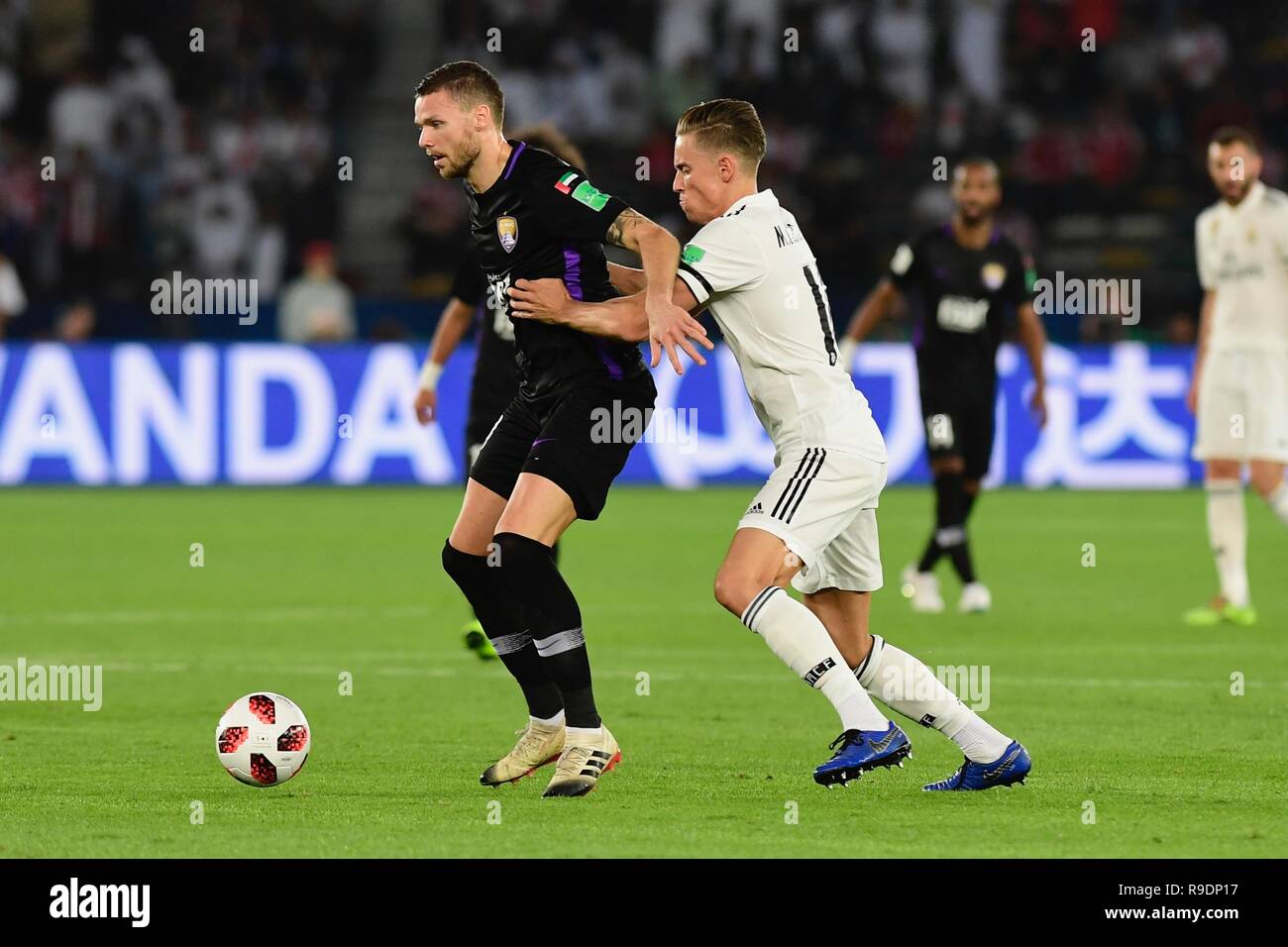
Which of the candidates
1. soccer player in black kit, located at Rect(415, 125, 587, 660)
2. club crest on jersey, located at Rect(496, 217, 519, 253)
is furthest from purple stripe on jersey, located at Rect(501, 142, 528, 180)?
soccer player in black kit, located at Rect(415, 125, 587, 660)

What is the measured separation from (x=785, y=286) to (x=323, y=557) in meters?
8.44

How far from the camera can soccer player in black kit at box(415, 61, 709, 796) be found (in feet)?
21.4

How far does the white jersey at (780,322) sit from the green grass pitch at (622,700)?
3.62 ft

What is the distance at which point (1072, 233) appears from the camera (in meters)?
23.4

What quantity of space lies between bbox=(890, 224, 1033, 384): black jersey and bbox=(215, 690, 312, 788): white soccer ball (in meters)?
6.40

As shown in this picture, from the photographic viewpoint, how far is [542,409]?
6812 mm

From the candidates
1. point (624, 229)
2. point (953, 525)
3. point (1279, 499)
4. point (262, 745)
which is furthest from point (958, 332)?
point (262, 745)

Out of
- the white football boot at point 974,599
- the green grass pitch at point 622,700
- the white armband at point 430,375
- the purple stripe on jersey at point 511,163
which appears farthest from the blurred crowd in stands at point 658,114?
the purple stripe on jersey at point 511,163

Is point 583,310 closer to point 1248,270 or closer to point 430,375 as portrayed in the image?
point 430,375

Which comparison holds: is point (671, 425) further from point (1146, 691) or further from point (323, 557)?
point (1146, 691)

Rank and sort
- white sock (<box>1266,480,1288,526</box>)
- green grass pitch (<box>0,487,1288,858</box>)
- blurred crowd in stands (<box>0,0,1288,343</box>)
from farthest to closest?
blurred crowd in stands (<box>0,0,1288,343</box>) → white sock (<box>1266,480,1288,526</box>) → green grass pitch (<box>0,487,1288,858</box>)

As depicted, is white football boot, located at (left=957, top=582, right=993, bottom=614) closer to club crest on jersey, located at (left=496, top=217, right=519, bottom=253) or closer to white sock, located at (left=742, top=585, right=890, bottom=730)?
white sock, located at (left=742, top=585, right=890, bottom=730)

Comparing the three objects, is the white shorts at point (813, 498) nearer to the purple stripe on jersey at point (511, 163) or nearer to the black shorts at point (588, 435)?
the black shorts at point (588, 435)

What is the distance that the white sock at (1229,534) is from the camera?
11.5 metres
